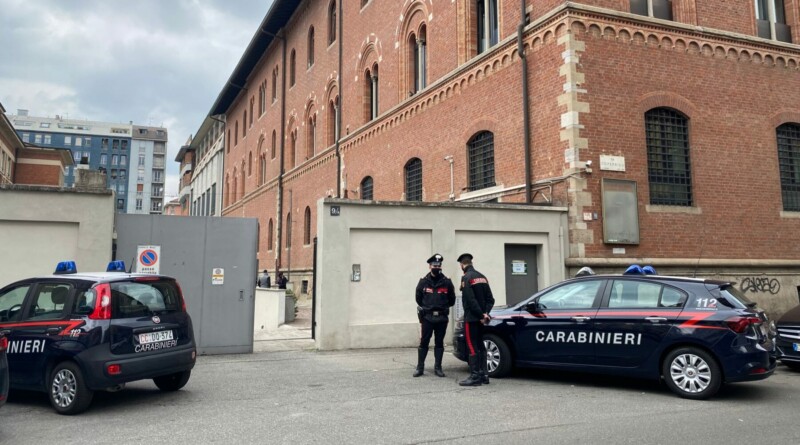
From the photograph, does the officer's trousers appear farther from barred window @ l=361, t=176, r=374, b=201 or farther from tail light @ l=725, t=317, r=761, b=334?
barred window @ l=361, t=176, r=374, b=201

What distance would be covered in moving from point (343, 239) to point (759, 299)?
10.0 meters

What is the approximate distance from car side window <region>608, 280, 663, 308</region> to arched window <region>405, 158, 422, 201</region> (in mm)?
12055

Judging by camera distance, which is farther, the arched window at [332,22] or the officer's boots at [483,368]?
the arched window at [332,22]

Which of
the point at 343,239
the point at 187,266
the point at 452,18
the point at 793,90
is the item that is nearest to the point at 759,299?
the point at 793,90

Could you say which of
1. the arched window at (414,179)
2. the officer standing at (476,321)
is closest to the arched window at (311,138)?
the arched window at (414,179)

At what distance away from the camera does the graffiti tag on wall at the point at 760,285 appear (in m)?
14.1

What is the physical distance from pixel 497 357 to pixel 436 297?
125cm

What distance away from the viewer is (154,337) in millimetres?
6961

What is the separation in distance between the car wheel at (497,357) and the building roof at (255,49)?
28.3m

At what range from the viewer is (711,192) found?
14.3 m

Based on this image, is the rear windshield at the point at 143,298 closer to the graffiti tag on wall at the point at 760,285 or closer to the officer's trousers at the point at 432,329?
the officer's trousers at the point at 432,329

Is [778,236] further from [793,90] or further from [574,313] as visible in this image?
[574,313]

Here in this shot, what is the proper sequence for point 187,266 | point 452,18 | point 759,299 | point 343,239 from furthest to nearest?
1. point 452,18
2. point 759,299
3. point 343,239
4. point 187,266

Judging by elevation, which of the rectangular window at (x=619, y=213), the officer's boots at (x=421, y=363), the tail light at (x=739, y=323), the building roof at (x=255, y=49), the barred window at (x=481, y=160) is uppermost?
the building roof at (x=255, y=49)
